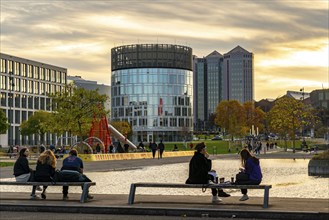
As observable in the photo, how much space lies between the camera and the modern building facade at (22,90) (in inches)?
4833

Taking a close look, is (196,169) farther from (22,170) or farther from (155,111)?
(155,111)

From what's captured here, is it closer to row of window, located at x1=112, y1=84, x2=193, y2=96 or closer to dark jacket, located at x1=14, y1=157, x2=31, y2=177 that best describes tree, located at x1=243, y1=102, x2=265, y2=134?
row of window, located at x1=112, y1=84, x2=193, y2=96

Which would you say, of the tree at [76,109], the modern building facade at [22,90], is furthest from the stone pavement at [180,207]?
the modern building facade at [22,90]

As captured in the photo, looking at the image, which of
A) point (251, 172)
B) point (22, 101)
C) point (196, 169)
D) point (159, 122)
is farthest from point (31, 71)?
point (251, 172)

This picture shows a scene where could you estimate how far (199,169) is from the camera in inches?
655

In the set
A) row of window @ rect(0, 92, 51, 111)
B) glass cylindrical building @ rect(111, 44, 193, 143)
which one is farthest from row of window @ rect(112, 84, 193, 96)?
row of window @ rect(0, 92, 51, 111)

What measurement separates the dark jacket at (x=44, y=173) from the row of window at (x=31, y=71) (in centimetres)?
10176

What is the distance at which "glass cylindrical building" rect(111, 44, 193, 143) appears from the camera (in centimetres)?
16912

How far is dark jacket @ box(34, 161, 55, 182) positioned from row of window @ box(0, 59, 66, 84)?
10176 centimetres

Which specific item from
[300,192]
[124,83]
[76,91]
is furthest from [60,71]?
[300,192]

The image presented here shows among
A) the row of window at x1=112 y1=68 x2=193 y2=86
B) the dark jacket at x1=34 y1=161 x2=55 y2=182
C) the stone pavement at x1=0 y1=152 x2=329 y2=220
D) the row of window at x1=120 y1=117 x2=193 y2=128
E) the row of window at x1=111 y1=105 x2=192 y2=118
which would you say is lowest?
the stone pavement at x1=0 y1=152 x2=329 y2=220

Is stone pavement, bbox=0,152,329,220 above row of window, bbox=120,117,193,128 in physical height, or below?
below

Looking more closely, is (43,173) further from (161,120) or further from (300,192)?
(161,120)

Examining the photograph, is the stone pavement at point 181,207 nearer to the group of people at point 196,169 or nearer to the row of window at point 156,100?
the group of people at point 196,169
